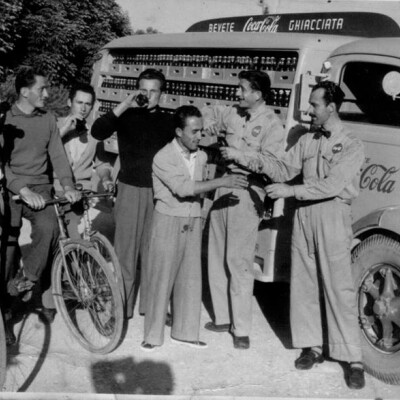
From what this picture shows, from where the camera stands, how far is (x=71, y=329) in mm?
4633

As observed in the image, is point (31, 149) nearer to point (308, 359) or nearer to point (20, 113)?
point (20, 113)

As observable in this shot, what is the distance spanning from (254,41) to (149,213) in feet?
5.46

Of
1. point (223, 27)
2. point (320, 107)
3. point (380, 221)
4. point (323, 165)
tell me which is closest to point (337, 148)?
point (323, 165)

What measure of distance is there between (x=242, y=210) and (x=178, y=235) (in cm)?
50

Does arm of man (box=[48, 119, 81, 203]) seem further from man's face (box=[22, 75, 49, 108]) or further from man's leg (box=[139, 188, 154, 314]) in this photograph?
man's leg (box=[139, 188, 154, 314])

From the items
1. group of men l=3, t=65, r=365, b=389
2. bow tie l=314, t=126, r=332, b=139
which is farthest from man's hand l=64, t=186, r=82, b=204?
bow tie l=314, t=126, r=332, b=139

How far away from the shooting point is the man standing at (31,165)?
455cm

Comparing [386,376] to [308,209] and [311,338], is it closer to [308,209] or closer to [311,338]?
[311,338]

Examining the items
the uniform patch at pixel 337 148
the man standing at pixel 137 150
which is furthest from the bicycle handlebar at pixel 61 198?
the uniform patch at pixel 337 148

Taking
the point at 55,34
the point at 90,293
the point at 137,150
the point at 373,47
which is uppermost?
the point at 55,34

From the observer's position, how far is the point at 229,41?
549 cm

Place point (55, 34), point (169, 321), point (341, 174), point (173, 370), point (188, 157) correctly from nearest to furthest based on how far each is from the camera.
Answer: point (341, 174)
point (173, 370)
point (188, 157)
point (169, 321)
point (55, 34)

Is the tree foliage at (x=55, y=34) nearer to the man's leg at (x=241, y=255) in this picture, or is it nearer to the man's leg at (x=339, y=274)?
the man's leg at (x=241, y=255)

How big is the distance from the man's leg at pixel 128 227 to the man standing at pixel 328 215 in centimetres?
100
